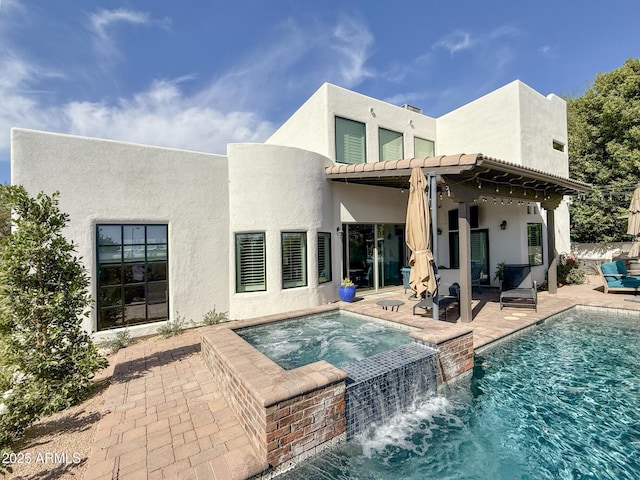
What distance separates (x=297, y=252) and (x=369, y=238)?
3.72m

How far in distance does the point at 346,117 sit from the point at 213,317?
9.70 meters

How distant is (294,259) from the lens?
33.8ft

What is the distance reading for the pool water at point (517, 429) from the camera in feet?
11.2

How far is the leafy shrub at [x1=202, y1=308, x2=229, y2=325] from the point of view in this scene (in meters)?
8.88

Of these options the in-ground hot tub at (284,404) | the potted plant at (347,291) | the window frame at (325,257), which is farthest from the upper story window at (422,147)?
the in-ground hot tub at (284,404)

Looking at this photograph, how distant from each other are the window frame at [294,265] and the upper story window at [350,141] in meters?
4.33

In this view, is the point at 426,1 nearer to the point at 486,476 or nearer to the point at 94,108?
the point at 94,108

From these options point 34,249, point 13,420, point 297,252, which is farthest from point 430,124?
point 13,420

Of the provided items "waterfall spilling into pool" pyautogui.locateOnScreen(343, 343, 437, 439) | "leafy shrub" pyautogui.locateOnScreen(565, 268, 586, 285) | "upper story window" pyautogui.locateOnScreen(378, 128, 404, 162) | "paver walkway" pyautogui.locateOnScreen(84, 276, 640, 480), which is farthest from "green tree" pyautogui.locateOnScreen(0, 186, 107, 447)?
"leafy shrub" pyautogui.locateOnScreen(565, 268, 586, 285)

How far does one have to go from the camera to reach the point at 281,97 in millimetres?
17328

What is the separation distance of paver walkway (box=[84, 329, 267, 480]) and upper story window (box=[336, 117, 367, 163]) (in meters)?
9.82

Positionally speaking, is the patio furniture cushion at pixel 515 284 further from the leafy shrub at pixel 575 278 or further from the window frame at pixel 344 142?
the window frame at pixel 344 142

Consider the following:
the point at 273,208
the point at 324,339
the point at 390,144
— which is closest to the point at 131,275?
the point at 273,208

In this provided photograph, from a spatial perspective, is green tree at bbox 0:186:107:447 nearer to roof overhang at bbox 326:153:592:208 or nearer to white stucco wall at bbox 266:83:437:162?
roof overhang at bbox 326:153:592:208
